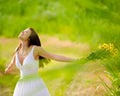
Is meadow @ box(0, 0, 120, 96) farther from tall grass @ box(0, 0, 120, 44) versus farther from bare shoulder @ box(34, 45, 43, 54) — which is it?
bare shoulder @ box(34, 45, 43, 54)

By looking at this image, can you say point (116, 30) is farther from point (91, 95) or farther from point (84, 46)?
point (91, 95)

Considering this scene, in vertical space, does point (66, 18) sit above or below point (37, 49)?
below

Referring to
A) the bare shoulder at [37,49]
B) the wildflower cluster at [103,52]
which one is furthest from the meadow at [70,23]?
the bare shoulder at [37,49]

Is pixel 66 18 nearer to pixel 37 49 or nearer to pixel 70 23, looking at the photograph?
pixel 70 23

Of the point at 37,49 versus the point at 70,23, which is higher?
the point at 37,49

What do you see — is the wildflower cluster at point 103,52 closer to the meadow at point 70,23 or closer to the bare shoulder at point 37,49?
the meadow at point 70,23

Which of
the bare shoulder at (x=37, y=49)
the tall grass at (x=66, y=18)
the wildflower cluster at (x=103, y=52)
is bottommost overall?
the wildflower cluster at (x=103, y=52)

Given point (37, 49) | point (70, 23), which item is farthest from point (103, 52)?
point (37, 49)

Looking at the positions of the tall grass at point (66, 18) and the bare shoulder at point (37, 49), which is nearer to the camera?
the tall grass at point (66, 18)

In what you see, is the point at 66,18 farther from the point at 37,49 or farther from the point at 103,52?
the point at 37,49

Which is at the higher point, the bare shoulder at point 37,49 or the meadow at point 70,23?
the bare shoulder at point 37,49

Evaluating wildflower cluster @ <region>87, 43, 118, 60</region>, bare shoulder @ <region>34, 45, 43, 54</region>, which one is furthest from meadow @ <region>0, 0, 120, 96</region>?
bare shoulder @ <region>34, 45, 43, 54</region>

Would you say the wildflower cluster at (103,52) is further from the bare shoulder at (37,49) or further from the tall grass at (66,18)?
the bare shoulder at (37,49)

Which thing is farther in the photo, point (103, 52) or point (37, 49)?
point (37, 49)
